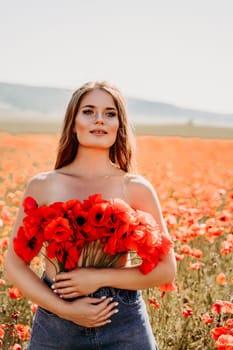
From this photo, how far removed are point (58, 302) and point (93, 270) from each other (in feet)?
0.60

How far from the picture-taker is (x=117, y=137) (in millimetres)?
2986

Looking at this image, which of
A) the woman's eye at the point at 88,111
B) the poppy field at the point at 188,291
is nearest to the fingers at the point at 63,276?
the woman's eye at the point at 88,111

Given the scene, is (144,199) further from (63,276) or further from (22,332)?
(22,332)

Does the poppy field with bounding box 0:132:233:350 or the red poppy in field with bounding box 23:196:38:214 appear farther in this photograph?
the poppy field with bounding box 0:132:233:350

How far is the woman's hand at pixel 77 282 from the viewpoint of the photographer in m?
2.50

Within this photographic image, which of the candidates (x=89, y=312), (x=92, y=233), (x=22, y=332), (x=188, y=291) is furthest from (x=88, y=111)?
(x=188, y=291)

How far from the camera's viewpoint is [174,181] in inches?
372

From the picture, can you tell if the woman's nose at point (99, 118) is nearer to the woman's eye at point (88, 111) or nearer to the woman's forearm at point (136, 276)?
the woman's eye at point (88, 111)

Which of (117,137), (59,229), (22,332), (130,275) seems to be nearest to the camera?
(59,229)

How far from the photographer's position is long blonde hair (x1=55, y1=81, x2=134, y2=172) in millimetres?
2900

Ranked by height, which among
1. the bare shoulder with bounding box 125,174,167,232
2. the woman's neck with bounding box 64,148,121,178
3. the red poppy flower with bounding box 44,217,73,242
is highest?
the woman's neck with bounding box 64,148,121,178

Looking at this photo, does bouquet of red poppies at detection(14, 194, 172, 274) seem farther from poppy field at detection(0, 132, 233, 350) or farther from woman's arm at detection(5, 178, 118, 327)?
poppy field at detection(0, 132, 233, 350)

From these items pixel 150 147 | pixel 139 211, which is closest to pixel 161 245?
pixel 139 211

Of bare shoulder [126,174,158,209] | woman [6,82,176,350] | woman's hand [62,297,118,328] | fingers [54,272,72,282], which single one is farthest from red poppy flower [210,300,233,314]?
fingers [54,272,72,282]
